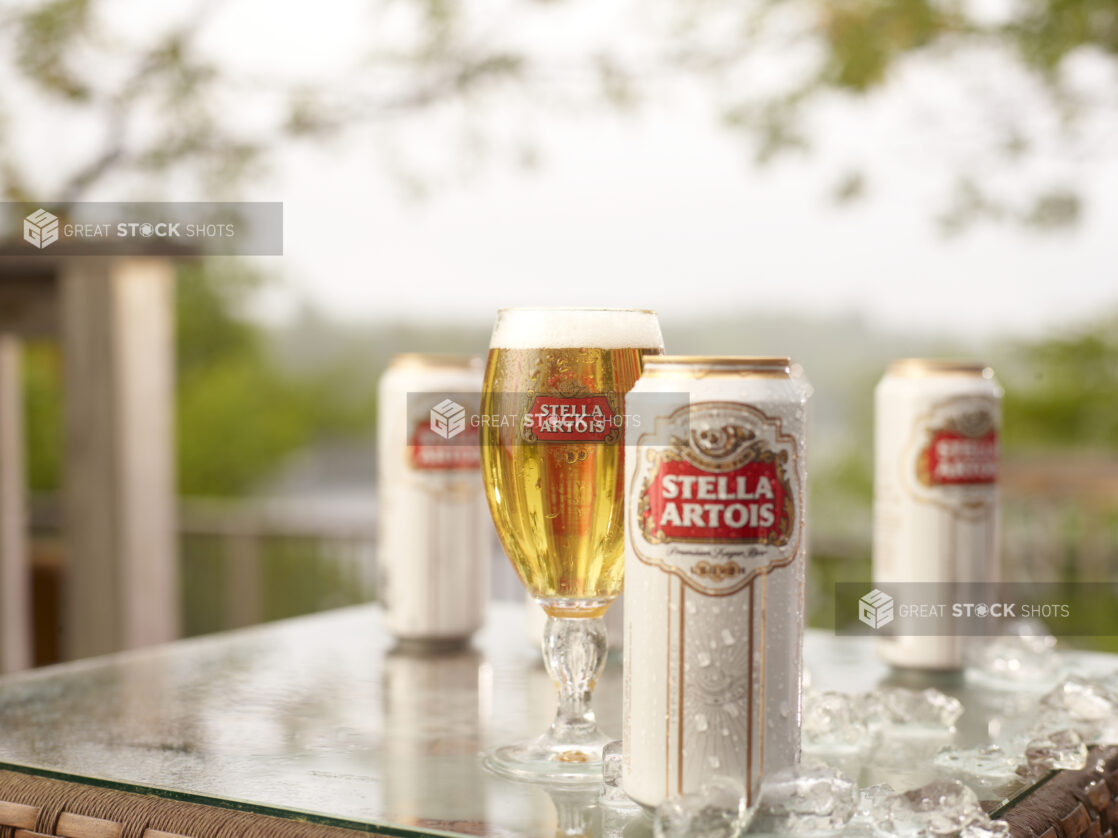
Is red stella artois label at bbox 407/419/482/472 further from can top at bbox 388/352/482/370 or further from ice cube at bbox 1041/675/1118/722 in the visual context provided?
ice cube at bbox 1041/675/1118/722

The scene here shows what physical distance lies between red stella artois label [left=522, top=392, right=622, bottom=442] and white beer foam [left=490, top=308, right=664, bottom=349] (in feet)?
0.12

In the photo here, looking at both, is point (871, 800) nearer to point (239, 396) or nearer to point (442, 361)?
point (442, 361)

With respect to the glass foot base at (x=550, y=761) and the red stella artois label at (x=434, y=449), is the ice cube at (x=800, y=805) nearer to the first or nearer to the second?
the glass foot base at (x=550, y=761)

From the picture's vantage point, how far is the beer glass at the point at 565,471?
2.86 feet

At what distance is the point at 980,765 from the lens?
33.3 inches

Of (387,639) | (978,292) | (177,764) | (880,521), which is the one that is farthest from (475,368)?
(978,292)

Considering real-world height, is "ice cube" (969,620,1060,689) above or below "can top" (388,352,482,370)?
below

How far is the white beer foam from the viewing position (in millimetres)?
880

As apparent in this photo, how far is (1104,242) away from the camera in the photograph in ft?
23.2

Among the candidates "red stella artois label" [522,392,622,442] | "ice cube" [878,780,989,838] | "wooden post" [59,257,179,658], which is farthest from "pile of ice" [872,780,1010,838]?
"wooden post" [59,257,179,658]

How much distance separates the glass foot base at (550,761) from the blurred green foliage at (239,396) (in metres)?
10.0

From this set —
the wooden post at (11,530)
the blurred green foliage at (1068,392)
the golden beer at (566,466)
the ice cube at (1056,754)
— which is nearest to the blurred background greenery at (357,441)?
the blurred green foliage at (1068,392)

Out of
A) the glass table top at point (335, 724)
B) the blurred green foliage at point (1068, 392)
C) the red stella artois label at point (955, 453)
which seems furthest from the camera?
the blurred green foliage at point (1068, 392)

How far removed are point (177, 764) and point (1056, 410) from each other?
7.70 metres
